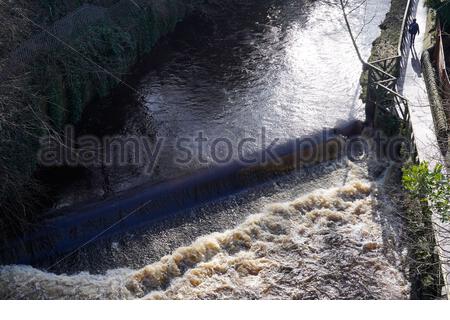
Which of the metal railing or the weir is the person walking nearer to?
the metal railing

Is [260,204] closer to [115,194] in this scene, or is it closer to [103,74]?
[115,194]

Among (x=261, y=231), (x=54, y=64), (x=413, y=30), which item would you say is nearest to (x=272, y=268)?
(x=261, y=231)

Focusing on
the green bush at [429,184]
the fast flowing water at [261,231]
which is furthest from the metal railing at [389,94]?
the green bush at [429,184]

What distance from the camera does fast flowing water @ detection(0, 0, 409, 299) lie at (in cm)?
1123

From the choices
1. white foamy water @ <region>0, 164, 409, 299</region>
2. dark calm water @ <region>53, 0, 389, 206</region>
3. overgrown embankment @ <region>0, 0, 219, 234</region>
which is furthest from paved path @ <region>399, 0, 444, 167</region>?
overgrown embankment @ <region>0, 0, 219, 234</region>

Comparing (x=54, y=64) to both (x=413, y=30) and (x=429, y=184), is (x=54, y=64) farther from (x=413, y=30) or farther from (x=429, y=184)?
(x=413, y=30)

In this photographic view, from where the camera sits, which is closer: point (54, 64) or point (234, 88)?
point (54, 64)

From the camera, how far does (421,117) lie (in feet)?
51.4

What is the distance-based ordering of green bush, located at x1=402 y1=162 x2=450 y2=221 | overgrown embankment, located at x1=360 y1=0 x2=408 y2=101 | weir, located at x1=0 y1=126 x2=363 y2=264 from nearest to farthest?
green bush, located at x1=402 y1=162 x2=450 y2=221
weir, located at x1=0 y1=126 x2=363 y2=264
overgrown embankment, located at x1=360 y1=0 x2=408 y2=101

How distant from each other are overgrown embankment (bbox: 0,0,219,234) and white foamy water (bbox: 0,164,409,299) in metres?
2.75

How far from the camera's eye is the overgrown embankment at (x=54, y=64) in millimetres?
12773

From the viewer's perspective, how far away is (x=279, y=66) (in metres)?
20.5

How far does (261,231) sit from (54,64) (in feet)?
30.7

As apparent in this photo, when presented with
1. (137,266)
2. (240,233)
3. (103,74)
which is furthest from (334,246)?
(103,74)
